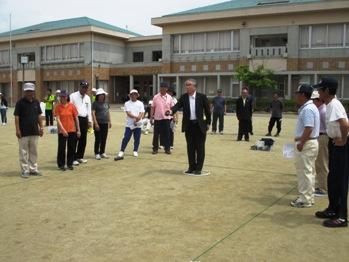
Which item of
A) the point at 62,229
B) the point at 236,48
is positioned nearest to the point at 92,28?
the point at 236,48

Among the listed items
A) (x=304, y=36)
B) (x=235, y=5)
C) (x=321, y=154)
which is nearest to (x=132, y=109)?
(x=321, y=154)

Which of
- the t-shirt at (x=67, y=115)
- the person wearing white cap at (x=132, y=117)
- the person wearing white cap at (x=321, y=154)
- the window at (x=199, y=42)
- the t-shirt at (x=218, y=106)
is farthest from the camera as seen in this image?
the window at (x=199, y=42)

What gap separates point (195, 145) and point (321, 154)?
2.58 meters

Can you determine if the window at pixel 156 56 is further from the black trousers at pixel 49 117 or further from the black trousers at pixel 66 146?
the black trousers at pixel 66 146

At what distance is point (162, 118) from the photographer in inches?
474

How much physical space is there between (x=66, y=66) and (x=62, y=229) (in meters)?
51.6

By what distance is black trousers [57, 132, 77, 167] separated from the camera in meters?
9.38

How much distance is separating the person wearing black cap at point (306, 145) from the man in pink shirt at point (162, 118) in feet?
18.7

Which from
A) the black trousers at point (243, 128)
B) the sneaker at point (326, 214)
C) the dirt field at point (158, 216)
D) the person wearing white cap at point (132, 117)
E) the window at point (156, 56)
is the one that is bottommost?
the dirt field at point (158, 216)

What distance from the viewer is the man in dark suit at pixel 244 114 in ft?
50.8

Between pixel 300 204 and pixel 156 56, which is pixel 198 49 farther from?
pixel 300 204

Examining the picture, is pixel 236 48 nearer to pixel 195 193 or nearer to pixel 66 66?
pixel 66 66

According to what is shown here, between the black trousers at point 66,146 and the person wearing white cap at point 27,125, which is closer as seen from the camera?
the person wearing white cap at point 27,125

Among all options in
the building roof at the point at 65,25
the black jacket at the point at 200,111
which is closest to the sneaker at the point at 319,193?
the black jacket at the point at 200,111
